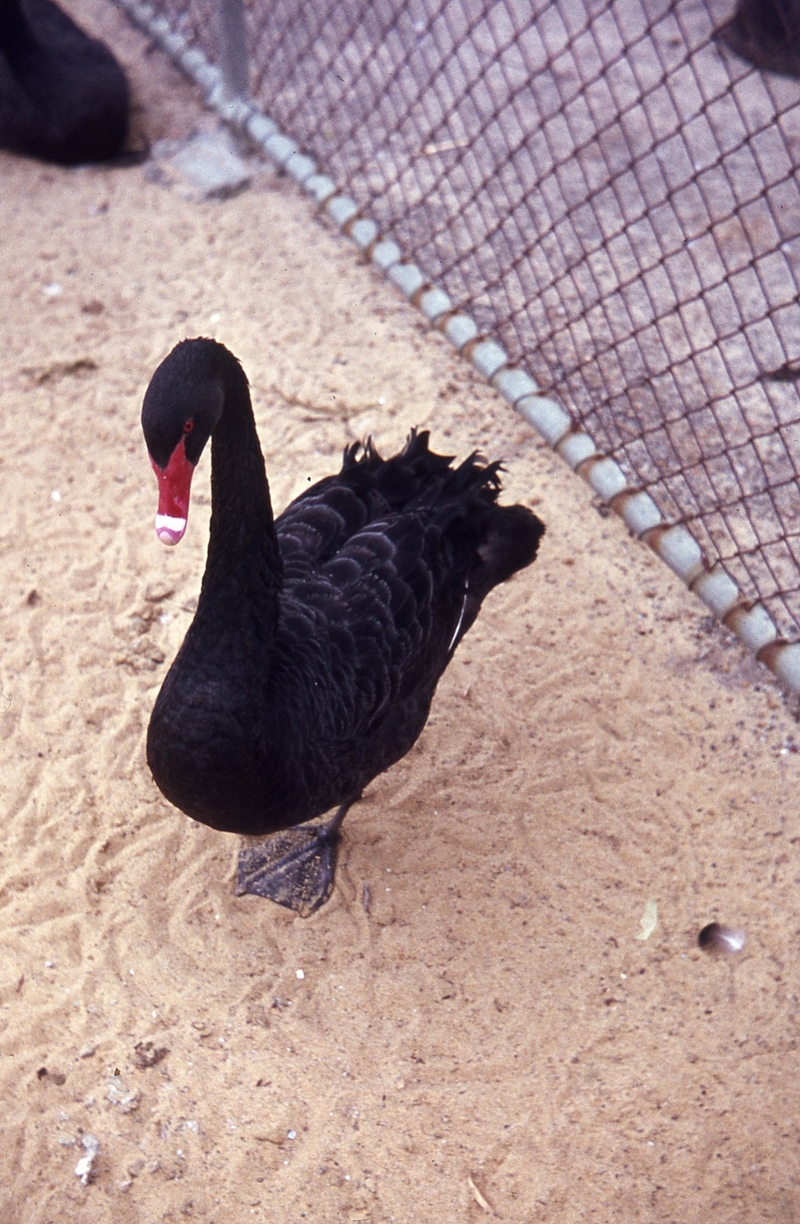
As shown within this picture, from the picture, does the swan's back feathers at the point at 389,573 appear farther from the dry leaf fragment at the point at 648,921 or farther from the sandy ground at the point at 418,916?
the dry leaf fragment at the point at 648,921

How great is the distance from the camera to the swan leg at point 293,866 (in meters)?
2.79

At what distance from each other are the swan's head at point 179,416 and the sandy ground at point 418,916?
1263 millimetres

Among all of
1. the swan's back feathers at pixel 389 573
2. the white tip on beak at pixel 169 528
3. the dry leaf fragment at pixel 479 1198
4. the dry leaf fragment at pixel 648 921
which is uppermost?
the white tip on beak at pixel 169 528

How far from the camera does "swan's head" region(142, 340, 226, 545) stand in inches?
73.4

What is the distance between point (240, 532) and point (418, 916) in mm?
1245

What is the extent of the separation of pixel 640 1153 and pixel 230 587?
1669mm

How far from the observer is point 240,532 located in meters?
2.20

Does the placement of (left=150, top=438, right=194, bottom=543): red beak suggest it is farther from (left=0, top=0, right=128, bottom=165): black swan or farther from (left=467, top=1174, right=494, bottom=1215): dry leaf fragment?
(left=0, top=0, right=128, bottom=165): black swan

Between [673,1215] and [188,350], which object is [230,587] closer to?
[188,350]

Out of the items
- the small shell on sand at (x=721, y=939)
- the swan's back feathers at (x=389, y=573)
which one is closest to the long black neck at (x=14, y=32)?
the swan's back feathers at (x=389, y=573)

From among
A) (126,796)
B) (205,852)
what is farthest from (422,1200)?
(126,796)

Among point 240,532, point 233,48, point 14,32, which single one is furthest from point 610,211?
point 240,532

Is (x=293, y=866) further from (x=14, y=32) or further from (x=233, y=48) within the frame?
(x=14, y=32)

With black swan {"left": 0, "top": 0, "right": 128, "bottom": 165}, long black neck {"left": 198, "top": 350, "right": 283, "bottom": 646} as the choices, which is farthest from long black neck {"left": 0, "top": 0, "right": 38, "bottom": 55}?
long black neck {"left": 198, "top": 350, "right": 283, "bottom": 646}
